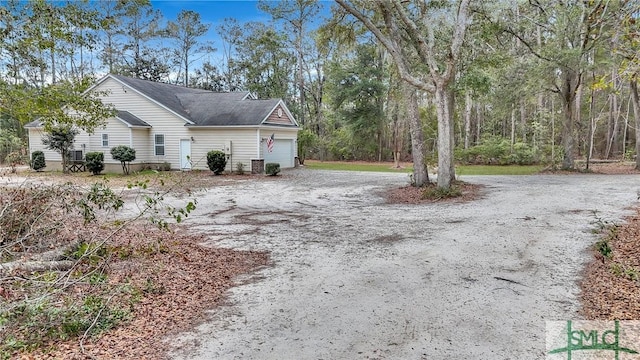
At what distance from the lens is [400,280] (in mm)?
4855

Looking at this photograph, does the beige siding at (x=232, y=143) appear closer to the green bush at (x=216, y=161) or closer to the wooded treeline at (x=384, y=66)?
the green bush at (x=216, y=161)

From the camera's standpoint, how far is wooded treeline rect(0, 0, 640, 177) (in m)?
7.11

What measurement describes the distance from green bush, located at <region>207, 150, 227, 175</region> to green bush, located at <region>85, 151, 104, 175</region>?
196 inches

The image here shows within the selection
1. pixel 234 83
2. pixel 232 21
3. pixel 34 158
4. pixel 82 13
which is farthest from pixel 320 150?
pixel 82 13

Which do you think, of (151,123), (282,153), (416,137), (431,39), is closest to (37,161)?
(151,123)

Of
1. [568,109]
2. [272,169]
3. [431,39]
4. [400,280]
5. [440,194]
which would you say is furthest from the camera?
[272,169]

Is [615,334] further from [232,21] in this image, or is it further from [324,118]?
[232,21]

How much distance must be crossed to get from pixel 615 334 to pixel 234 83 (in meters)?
34.7

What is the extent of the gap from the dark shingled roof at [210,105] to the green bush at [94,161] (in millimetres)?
3927

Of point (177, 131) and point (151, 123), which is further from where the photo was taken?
point (151, 123)

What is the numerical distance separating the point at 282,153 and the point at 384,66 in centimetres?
1075

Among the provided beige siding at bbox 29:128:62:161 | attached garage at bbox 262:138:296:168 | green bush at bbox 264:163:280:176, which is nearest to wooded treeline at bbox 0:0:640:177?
beige siding at bbox 29:128:62:161

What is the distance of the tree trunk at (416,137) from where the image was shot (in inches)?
511

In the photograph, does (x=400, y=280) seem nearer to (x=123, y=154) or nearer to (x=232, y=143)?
(x=232, y=143)
